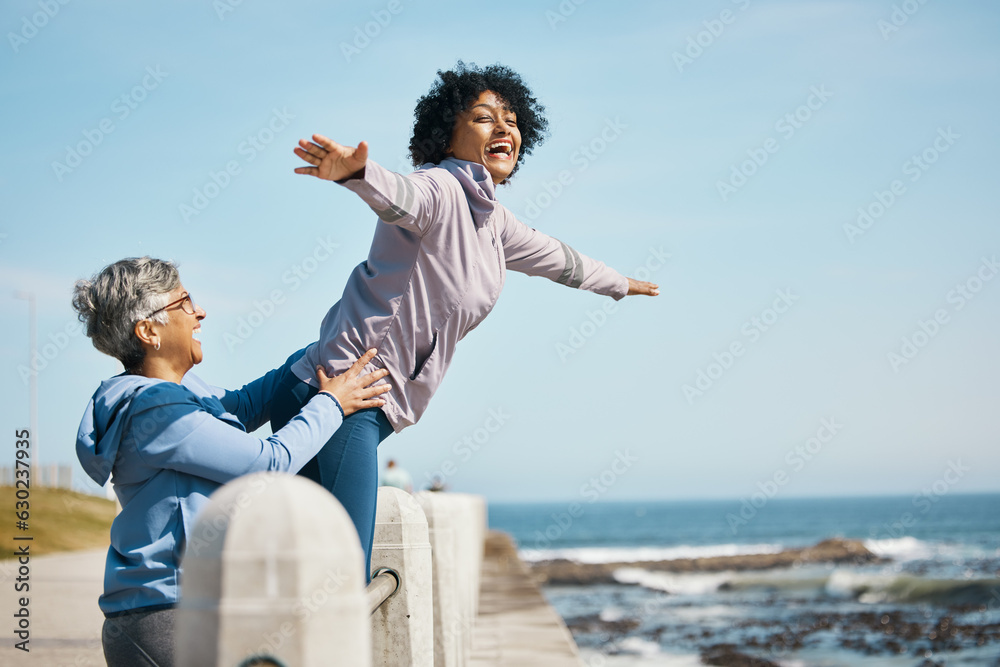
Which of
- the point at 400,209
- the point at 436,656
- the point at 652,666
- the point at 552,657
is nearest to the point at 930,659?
the point at 652,666

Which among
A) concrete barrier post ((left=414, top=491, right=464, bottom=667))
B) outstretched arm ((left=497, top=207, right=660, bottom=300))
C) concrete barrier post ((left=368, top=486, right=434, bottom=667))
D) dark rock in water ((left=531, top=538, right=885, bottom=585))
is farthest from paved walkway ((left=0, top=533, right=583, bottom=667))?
dark rock in water ((left=531, top=538, right=885, bottom=585))

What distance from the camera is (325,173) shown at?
2.45 metres

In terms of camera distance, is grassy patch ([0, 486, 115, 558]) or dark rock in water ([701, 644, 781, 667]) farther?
grassy patch ([0, 486, 115, 558])

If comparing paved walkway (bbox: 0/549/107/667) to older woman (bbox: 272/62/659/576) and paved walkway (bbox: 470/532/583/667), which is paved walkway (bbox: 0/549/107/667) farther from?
older woman (bbox: 272/62/659/576)

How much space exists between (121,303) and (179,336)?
0.20 m

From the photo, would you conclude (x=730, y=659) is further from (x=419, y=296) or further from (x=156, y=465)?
(x=156, y=465)

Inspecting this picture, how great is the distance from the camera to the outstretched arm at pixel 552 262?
11.4ft

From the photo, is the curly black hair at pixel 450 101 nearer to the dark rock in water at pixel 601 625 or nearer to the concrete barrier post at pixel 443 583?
the concrete barrier post at pixel 443 583

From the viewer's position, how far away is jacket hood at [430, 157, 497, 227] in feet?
10.2

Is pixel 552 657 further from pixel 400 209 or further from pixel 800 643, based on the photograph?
pixel 800 643

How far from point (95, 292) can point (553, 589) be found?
30.1 metres

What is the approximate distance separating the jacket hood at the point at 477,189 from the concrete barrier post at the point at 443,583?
185cm

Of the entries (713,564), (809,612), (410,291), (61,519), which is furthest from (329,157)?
(713,564)

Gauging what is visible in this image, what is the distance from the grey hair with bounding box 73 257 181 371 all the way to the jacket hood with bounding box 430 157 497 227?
3.39 ft
